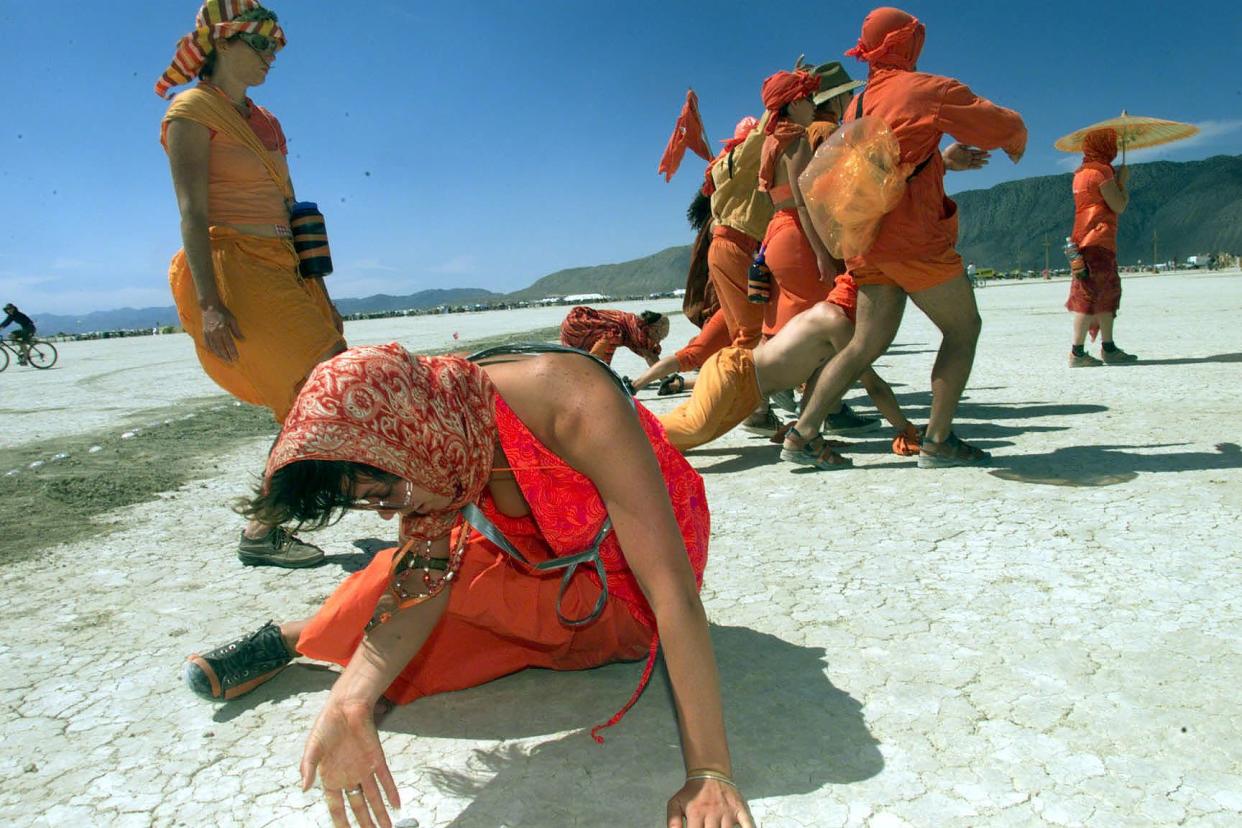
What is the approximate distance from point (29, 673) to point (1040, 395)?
5.34 meters

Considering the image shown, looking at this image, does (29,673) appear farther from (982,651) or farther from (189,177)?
(982,651)

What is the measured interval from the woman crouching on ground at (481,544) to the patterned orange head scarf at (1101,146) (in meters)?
6.58

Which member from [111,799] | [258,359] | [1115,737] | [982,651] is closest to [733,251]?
[258,359]

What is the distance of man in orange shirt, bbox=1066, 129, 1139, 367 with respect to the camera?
21.6 feet

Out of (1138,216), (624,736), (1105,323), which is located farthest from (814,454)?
(1138,216)

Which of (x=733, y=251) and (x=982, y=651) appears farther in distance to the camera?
(x=733, y=251)

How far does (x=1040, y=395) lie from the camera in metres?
5.41

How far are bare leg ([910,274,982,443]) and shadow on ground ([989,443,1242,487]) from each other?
0.99 ft

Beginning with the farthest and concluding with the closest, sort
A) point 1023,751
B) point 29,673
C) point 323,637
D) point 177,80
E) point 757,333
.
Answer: point 757,333, point 177,80, point 29,673, point 323,637, point 1023,751

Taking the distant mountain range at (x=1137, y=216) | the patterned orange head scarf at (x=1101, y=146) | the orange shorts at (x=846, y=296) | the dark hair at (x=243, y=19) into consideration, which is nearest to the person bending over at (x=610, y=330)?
the orange shorts at (x=846, y=296)

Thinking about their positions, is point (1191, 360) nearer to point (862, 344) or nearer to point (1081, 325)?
point (1081, 325)

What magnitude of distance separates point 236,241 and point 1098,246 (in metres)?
6.46

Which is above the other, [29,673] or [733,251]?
[733,251]

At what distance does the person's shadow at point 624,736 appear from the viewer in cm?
145
